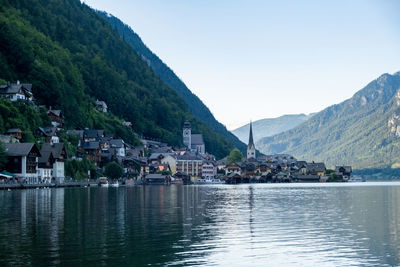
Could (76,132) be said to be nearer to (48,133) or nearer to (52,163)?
(48,133)

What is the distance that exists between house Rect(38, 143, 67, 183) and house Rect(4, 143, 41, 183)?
6.29 metres

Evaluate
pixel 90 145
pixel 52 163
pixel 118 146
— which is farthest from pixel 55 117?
pixel 118 146

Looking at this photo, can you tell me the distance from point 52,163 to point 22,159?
1472 cm

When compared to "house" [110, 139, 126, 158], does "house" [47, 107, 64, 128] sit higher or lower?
higher

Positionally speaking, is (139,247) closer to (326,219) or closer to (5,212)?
(326,219)

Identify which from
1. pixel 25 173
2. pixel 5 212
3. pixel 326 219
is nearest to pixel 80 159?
pixel 25 173

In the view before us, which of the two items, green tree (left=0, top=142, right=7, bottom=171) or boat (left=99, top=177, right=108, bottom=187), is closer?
green tree (left=0, top=142, right=7, bottom=171)

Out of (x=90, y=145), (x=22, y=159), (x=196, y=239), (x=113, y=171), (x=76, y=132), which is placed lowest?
(x=196, y=239)

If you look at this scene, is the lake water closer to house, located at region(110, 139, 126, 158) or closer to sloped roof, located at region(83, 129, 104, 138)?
sloped roof, located at region(83, 129, 104, 138)

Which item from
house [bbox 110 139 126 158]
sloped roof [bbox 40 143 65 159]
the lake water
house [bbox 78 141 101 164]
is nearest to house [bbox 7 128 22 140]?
sloped roof [bbox 40 143 65 159]

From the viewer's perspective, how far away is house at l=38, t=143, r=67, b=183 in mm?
123000

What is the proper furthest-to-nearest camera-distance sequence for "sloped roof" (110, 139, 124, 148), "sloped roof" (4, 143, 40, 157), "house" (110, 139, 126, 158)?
"sloped roof" (110, 139, 124, 148) → "house" (110, 139, 126, 158) → "sloped roof" (4, 143, 40, 157)

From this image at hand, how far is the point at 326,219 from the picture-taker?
43.4 m

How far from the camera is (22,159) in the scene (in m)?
112
